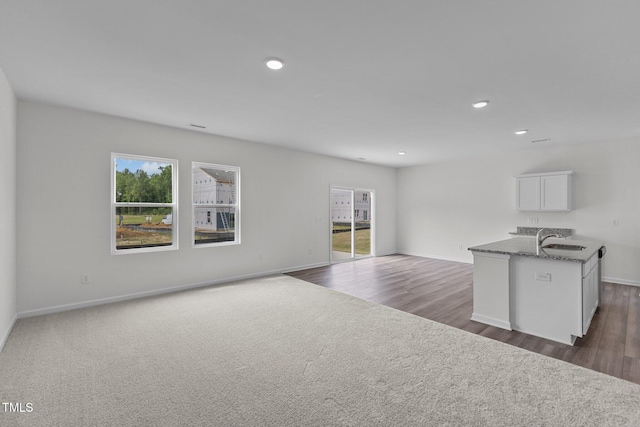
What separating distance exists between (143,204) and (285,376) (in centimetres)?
348

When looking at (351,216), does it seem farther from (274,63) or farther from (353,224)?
(274,63)

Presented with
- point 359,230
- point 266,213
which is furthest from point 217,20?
point 359,230

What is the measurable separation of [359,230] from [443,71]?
5.42m

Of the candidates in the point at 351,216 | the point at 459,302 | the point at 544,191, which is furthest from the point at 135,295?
the point at 544,191

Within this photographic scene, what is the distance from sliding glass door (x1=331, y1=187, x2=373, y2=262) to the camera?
23.8 ft

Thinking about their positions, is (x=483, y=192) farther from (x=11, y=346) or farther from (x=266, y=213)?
(x=11, y=346)

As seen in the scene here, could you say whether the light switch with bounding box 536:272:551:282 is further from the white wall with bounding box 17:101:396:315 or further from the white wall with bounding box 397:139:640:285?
the white wall with bounding box 17:101:396:315

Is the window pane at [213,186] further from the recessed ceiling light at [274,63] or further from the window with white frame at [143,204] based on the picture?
the recessed ceiling light at [274,63]

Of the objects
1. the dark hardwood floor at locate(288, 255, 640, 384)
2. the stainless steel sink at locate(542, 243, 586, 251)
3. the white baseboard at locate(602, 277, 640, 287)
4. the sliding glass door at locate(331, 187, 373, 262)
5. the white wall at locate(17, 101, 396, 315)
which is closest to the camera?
the dark hardwood floor at locate(288, 255, 640, 384)

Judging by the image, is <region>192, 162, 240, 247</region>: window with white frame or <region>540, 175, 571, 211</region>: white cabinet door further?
<region>540, 175, 571, 211</region>: white cabinet door

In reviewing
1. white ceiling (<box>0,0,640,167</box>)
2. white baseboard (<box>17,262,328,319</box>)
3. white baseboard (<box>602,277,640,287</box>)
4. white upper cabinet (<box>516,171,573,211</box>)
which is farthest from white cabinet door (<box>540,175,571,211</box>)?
white baseboard (<box>17,262,328,319</box>)

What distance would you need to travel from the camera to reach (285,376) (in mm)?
2260

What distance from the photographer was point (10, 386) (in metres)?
2.11

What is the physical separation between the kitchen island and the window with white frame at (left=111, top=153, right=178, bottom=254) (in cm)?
449
